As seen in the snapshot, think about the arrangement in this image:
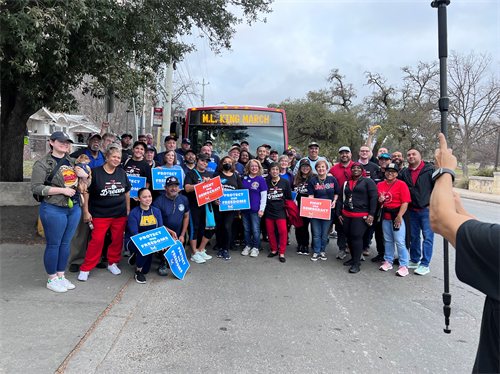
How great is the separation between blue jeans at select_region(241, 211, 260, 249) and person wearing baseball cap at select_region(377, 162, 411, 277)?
2.32 meters

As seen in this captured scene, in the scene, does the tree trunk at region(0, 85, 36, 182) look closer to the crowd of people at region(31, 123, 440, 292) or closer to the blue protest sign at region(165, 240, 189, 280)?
the crowd of people at region(31, 123, 440, 292)

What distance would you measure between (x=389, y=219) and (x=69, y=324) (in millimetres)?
5093

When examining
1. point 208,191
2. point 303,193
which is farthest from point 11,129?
point 303,193

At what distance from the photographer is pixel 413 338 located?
3.76 m

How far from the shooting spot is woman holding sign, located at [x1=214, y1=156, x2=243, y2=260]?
22.3 ft

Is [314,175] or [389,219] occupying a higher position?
[314,175]

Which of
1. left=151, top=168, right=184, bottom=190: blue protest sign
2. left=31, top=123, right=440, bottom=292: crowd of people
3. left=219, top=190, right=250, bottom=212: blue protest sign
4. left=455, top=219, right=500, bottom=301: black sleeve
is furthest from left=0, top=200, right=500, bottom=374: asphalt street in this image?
left=455, top=219, right=500, bottom=301: black sleeve

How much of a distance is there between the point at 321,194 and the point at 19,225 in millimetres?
6021

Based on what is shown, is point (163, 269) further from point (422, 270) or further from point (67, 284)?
point (422, 270)

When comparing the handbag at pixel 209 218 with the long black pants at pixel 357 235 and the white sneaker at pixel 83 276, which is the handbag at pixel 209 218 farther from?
the long black pants at pixel 357 235

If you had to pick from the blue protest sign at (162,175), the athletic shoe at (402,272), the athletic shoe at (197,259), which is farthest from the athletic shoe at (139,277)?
the athletic shoe at (402,272)

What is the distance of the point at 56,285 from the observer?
458cm

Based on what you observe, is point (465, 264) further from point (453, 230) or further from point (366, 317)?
point (366, 317)

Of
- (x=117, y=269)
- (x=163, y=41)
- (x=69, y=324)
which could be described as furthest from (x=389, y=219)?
(x=163, y=41)
